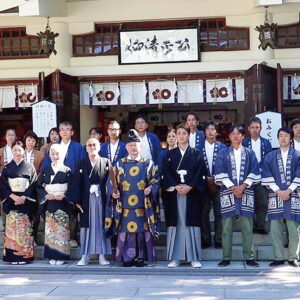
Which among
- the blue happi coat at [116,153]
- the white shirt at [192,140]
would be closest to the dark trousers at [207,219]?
the white shirt at [192,140]

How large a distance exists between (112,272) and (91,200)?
105 centimetres

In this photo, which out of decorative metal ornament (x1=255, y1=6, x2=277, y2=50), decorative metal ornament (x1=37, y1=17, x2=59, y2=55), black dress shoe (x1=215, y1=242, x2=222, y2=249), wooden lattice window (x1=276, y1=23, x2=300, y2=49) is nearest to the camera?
black dress shoe (x1=215, y1=242, x2=222, y2=249)

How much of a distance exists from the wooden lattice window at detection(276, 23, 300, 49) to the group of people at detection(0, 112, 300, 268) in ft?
10.1

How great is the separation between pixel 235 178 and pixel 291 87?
13.0ft

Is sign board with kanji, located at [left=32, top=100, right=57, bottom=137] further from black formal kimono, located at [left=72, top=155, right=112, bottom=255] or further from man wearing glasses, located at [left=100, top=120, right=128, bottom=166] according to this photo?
black formal kimono, located at [left=72, top=155, right=112, bottom=255]

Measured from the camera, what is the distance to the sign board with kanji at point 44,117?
32.0 ft

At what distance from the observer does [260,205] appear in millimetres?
7551

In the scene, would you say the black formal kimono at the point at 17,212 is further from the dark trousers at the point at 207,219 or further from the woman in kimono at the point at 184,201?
the dark trousers at the point at 207,219

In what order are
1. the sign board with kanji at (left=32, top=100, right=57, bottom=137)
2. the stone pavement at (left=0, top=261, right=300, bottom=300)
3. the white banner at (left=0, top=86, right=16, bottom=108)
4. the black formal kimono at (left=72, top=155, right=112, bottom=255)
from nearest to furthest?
1. the stone pavement at (left=0, top=261, right=300, bottom=300)
2. the black formal kimono at (left=72, top=155, right=112, bottom=255)
3. the sign board with kanji at (left=32, top=100, right=57, bottom=137)
4. the white banner at (left=0, top=86, right=16, bottom=108)

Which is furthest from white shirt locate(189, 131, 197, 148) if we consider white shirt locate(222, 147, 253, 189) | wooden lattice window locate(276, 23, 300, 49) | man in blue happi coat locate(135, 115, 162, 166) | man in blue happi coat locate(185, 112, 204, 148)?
wooden lattice window locate(276, 23, 300, 49)

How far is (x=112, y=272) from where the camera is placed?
22.4 feet

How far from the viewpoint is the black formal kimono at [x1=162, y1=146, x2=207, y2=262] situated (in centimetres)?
698

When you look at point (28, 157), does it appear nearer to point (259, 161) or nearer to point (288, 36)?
point (259, 161)

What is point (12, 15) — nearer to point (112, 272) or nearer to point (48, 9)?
point (48, 9)
